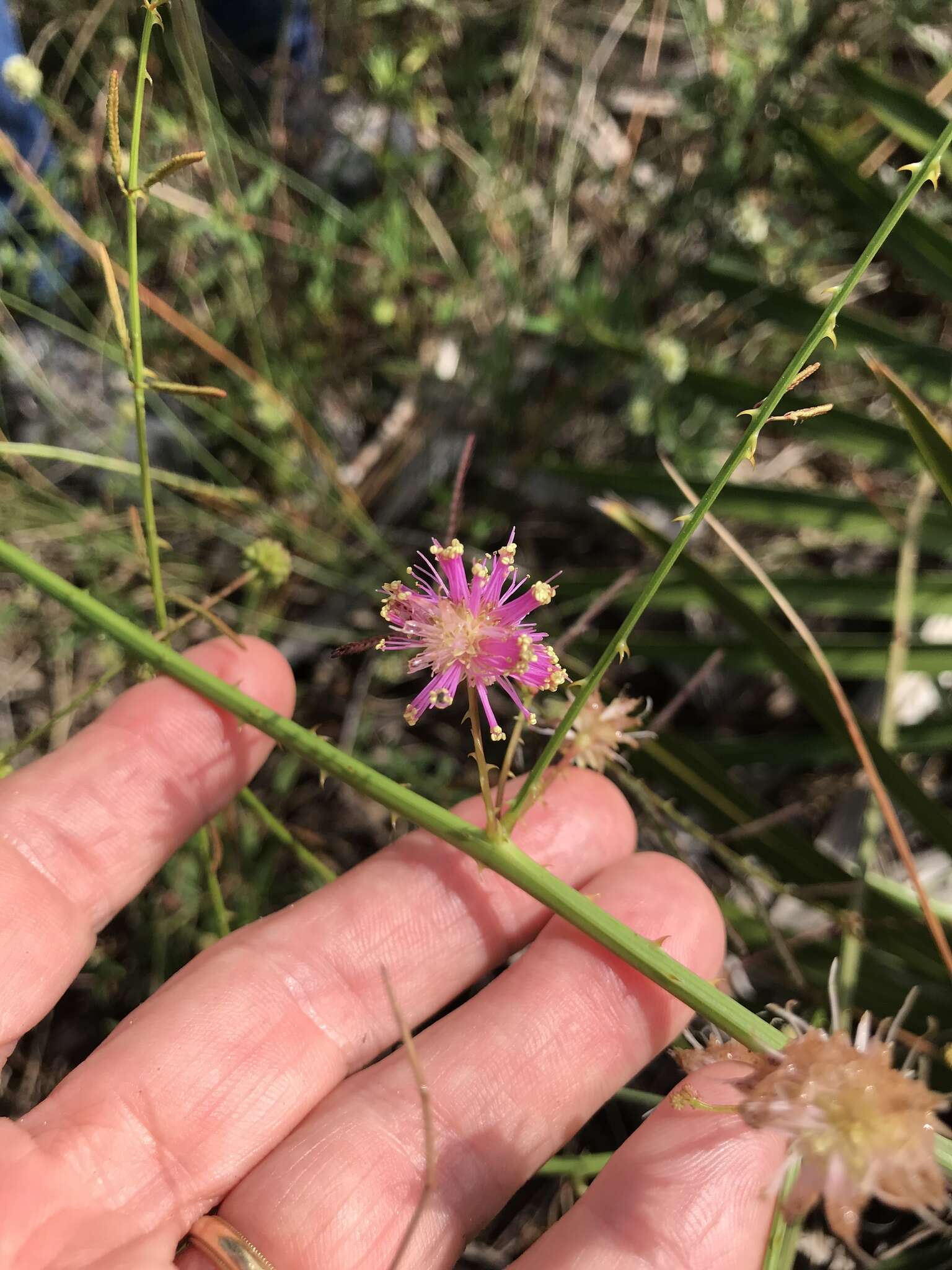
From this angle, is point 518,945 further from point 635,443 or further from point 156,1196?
point 635,443

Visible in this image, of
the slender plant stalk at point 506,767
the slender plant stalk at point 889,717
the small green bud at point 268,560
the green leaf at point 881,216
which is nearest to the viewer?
the slender plant stalk at point 506,767

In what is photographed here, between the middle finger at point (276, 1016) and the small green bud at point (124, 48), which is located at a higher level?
the small green bud at point (124, 48)

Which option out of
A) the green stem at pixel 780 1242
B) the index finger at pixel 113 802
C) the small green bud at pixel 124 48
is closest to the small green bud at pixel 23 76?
the small green bud at pixel 124 48

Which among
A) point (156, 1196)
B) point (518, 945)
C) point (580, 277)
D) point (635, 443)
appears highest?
point (580, 277)

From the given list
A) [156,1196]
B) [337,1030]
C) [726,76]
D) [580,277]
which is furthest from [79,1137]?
[726,76]

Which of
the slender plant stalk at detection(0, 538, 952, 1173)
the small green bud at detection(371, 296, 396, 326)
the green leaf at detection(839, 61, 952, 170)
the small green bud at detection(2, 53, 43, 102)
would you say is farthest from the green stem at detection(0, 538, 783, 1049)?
the green leaf at detection(839, 61, 952, 170)

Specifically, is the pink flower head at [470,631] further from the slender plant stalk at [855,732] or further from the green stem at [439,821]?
the slender plant stalk at [855,732]

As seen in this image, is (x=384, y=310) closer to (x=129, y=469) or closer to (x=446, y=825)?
(x=129, y=469)

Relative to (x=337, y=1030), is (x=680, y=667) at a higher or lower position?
higher

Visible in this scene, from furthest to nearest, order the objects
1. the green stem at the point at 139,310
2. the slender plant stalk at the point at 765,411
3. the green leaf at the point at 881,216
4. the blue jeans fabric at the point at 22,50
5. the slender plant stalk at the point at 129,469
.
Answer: the blue jeans fabric at the point at 22,50 → the green leaf at the point at 881,216 → the slender plant stalk at the point at 129,469 → the green stem at the point at 139,310 → the slender plant stalk at the point at 765,411

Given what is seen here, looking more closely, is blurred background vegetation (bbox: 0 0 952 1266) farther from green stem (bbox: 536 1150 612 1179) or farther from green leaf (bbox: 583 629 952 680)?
green stem (bbox: 536 1150 612 1179)
